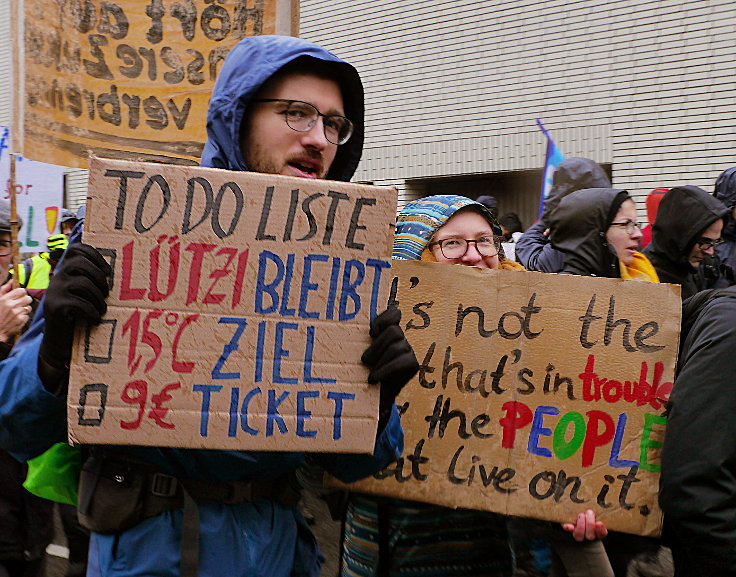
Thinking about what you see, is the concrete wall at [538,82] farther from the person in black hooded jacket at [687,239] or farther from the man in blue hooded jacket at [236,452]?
the man in blue hooded jacket at [236,452]

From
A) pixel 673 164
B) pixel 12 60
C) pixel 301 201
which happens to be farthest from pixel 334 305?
pixel 673 164

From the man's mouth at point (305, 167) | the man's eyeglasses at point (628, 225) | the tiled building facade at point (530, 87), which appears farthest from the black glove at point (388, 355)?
the tiled building facade at point (530, 87)

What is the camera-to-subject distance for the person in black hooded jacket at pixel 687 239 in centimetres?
439

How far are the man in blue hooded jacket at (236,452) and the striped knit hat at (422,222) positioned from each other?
60cm

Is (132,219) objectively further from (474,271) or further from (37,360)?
(474,271)

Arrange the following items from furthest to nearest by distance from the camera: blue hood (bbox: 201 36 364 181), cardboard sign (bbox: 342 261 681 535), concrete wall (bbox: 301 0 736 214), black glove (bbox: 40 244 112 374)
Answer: concrete wall (bbox: 301 0 736 214) < cardboard sign (bbox: 342 261 681 535) < blue hood (bbox: 201 36 364 181) < black glove (bbox: 40 244 112 374)

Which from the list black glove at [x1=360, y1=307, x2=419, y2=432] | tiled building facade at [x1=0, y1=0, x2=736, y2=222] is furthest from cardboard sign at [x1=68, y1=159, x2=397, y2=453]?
tiled building facade at [x1=0, y1=0, x2=736, y2=222]

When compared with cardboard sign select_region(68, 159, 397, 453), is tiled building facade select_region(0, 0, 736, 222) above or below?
above

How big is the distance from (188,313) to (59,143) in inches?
53.0

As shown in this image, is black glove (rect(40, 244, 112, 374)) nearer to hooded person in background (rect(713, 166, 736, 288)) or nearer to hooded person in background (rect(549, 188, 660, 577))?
hooded person in background (rect(549, 188, 660, 577))

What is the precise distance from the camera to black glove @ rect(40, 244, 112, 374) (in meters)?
1.72

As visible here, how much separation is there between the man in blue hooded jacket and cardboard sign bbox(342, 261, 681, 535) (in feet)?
1.45

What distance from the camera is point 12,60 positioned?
108 inches

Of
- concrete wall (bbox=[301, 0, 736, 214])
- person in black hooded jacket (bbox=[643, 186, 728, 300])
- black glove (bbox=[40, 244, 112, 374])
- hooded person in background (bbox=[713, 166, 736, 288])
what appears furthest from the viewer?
concrete wall (bbox=[301, 0, 736, 214])
